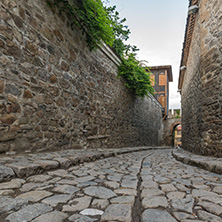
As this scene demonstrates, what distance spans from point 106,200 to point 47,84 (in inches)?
106

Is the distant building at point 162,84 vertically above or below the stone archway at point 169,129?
above

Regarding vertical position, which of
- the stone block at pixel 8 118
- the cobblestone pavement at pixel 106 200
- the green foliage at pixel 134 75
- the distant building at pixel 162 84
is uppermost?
the distant building at pixel 162 84

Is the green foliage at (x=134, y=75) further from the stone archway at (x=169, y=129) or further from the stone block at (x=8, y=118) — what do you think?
the stone archway at (x=169, y=129)

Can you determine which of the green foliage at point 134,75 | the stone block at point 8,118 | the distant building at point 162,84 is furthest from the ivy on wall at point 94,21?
the distant building at point 162,84

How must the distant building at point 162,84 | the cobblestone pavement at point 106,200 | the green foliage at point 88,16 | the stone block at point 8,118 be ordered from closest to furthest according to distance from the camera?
1. the cobblestone pavement at point 106,200
2. the stone block at point 8,118
3. the green foliage at point 88,16
4. the distant building at point 162,84

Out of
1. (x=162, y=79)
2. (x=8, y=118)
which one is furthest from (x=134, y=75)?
(x=162, y=79)

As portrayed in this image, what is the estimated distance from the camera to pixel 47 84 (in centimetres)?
340

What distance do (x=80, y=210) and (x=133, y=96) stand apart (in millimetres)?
7803

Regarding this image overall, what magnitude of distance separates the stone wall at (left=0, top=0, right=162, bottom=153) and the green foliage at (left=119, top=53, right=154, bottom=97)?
136cm

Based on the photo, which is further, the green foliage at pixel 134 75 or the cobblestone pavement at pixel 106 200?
the green foliage at pixel 134 75

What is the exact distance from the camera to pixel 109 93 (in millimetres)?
6250

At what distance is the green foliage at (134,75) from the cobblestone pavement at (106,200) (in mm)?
5826

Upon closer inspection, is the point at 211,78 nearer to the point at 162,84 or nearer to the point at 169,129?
the point at 162,84

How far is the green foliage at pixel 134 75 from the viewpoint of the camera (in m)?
7.23
